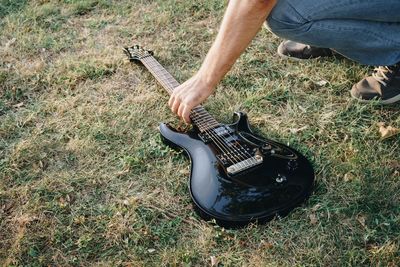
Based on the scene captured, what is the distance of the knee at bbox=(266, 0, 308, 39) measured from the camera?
87.4 inches

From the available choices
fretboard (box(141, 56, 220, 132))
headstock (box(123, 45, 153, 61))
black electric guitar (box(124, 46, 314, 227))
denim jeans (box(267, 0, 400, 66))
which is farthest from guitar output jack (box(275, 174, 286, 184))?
headstock (box(123, 45, 153, 61))

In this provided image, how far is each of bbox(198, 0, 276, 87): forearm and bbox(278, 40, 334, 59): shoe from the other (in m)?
1.10

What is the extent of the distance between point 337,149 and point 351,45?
577 millimetres

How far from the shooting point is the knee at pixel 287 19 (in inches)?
87.4

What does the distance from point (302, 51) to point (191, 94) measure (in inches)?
45.6

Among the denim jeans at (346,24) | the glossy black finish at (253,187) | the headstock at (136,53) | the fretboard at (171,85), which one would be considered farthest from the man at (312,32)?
the headstock at (136,53)

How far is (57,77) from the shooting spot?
10.5 ft

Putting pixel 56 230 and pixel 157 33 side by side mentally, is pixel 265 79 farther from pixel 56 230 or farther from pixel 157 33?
pixel 56 230

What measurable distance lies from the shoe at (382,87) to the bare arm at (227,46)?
1027 millimetres

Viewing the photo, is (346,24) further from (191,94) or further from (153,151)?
(153,151)

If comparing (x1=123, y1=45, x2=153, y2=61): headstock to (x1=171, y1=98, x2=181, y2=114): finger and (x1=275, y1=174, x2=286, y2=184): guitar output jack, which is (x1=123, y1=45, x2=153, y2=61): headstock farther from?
(x1=275, y1=174, x2=286, y2=184): guitar output jack

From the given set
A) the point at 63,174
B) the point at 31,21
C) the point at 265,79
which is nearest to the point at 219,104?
the point at 265,79

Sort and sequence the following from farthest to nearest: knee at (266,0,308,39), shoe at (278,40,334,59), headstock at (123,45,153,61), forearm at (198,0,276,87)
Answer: headstock at (123,45,153,61) → shoe at (278,40,334,59) → knee at (266,0,308,39) → forearm at (198,0,276,87)

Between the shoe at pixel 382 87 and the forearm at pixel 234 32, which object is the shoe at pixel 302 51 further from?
the forearm at pixel 234 32
